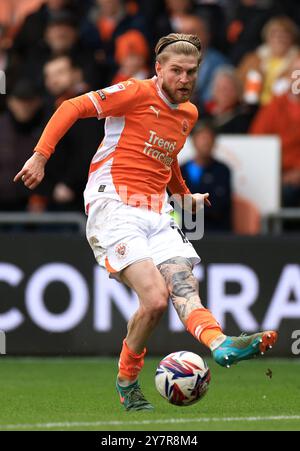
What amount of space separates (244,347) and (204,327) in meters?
0.40

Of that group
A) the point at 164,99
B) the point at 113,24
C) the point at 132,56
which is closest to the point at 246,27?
the point at 113,24

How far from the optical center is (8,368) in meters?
11.5

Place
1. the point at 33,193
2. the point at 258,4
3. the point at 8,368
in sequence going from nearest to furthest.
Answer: the point at 8,368 → the point at 33,193 → the point at 258,4

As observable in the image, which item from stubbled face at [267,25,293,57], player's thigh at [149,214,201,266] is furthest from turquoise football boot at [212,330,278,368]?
stubbled face at [267,25,293,57]

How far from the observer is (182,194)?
8.80m

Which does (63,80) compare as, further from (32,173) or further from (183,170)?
(32,173)

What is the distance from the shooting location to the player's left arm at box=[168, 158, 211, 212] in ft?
28.3

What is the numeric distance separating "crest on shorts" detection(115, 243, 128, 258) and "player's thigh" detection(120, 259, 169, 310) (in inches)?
3.7

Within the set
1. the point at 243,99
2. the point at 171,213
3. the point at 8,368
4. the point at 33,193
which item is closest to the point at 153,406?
the point at 171,213

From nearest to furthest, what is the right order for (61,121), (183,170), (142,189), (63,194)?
(61,121) → (142,189) → (183,170) → (63,194)

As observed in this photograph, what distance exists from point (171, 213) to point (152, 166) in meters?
0.37

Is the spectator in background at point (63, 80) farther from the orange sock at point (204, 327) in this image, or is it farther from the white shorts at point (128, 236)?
the orange sock at point (204, 327)

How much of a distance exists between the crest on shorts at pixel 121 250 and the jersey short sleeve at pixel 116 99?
2.77 feet
